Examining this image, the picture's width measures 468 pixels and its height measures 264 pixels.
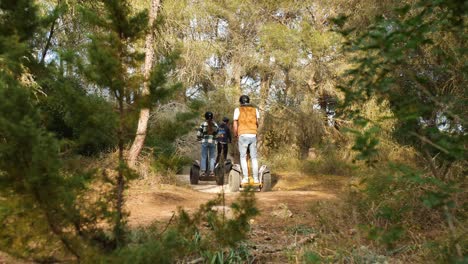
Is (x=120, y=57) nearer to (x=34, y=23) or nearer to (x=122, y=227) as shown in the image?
(x=122, y=227)

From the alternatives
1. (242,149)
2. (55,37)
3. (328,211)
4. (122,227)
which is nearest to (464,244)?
(328,211)

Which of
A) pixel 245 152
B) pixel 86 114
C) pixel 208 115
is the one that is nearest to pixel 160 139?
pixel 86 114

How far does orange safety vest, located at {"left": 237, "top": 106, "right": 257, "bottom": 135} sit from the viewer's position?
8.36 meters

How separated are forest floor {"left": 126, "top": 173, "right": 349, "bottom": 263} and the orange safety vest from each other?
1.41 m

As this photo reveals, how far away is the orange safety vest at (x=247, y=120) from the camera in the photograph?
329 inches

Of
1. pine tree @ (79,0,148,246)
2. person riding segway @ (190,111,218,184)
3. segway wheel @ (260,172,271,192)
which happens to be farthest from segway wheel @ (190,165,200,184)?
pine tree @ (79,0,148,246)

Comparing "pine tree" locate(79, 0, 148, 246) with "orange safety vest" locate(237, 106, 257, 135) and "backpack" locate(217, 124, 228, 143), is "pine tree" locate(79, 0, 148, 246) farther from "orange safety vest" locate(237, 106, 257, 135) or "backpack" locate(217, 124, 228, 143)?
"backpack" locate(217, 124, 228, 143)

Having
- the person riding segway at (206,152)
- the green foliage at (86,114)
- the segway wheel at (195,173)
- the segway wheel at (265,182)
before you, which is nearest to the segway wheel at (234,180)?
the segway wheel at (265,182)

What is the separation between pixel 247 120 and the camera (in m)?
8.37

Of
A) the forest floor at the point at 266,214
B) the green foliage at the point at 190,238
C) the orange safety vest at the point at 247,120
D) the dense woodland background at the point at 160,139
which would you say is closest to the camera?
the dense woodland background at the point at 160,139

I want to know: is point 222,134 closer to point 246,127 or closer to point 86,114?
point 246,127

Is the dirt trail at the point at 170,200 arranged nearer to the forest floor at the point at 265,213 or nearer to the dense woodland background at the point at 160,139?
the forest floor at the point at 265,213

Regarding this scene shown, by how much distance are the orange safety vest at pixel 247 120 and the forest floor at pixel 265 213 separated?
1406 mm

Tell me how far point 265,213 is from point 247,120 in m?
2.93
